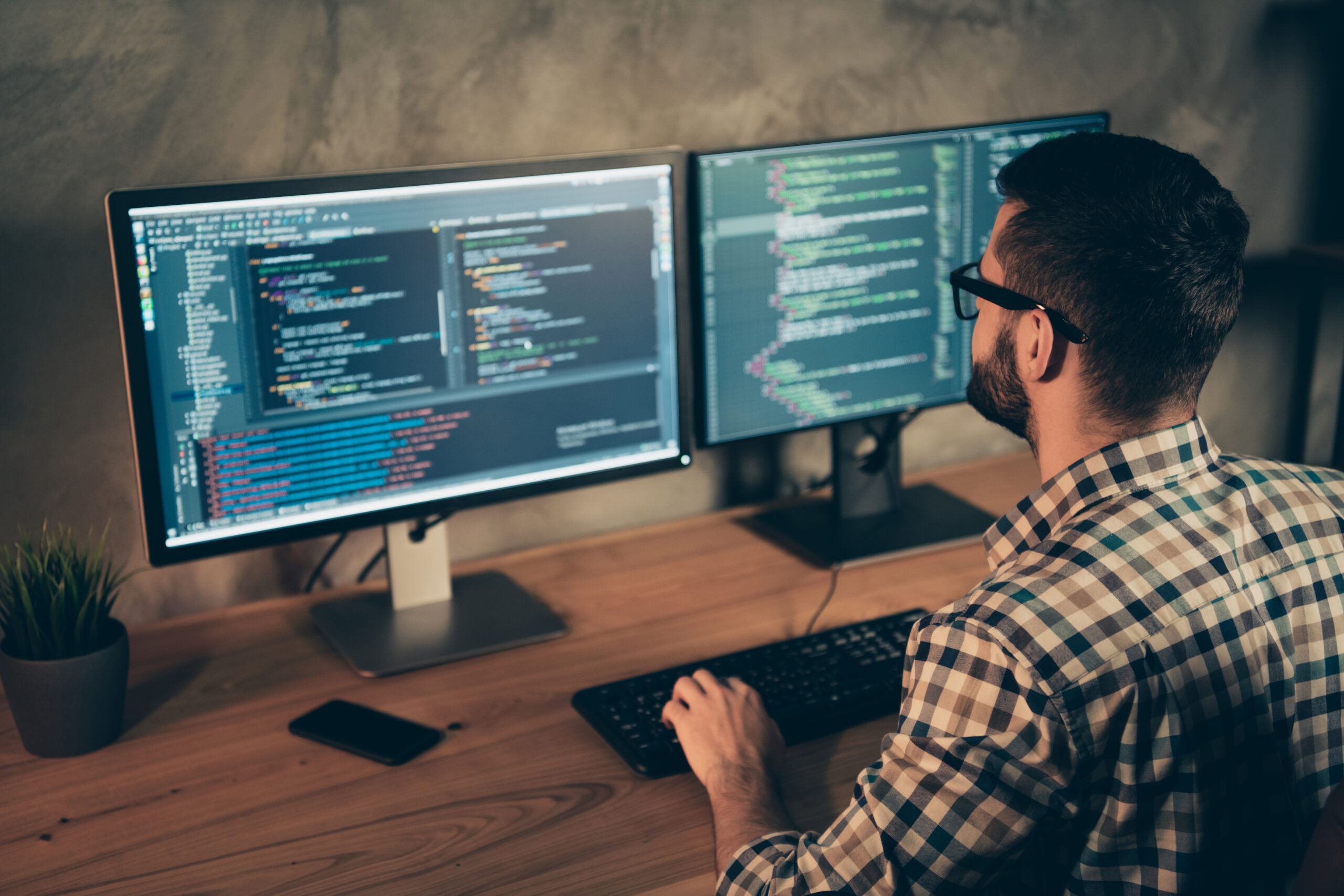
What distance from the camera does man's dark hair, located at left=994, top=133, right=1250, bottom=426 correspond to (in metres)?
0.93

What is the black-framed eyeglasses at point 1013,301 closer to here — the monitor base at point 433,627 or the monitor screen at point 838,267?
the monitor screen at point 838,267

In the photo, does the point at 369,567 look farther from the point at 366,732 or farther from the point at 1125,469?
the point at 1125,469

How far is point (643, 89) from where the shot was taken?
62.5 inches

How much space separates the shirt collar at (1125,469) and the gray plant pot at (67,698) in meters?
0.85

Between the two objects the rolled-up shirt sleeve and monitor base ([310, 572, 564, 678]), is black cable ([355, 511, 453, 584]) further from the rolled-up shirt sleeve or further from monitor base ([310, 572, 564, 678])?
the rolled-up shirt sleeve

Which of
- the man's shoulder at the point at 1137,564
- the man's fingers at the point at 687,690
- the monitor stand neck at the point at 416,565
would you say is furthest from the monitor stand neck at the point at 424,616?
the man's shoulder at the point at 1137,564

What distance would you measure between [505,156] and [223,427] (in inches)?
21.0

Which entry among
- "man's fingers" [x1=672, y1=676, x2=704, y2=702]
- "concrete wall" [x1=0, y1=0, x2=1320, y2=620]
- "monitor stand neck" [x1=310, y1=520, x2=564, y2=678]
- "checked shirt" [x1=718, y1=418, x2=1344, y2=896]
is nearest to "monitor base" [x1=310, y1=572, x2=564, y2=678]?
"monitor stand neck" [x1=310, y1=520, x2=564, y2=678]

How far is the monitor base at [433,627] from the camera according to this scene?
4.34ft

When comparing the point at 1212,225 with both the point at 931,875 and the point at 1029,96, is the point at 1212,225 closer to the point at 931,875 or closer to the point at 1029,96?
the point at 931,875

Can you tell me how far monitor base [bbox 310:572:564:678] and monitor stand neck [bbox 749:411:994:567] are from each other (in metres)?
0.40

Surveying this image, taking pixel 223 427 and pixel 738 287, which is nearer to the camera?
pixel 223 427

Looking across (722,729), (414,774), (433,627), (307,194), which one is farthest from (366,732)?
(307,194)

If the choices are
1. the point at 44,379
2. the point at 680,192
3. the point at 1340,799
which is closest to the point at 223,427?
the point at 44,379
